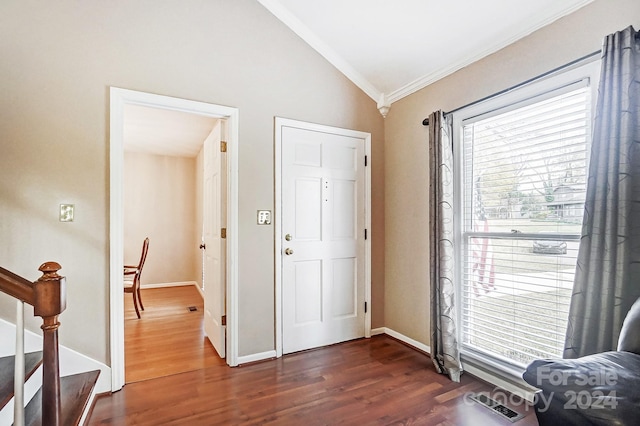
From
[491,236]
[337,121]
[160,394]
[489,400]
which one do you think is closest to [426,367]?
[489,400]

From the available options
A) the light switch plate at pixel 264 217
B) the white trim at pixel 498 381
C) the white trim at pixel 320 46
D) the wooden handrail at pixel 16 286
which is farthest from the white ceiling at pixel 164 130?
the white trim at pixel 498 381

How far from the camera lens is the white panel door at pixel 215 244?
9.07 ft

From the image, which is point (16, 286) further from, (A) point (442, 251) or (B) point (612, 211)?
(B) point (612, 211)

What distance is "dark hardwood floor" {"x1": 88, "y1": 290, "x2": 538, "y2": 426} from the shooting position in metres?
1.94

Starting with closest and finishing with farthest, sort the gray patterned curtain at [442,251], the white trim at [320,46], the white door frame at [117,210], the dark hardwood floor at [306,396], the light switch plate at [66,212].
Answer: the dark hardwood floor at [306,396] → the light switch plate at [66,212] → the white door frame at [117,210] → the gray patterned curtain at [442,251] → the white trim at [320,46]

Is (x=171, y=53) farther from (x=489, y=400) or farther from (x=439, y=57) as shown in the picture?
(x=489, y=400)

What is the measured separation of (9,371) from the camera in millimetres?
1658

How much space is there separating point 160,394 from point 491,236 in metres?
2.64

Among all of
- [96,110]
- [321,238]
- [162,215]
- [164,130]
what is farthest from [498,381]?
[162,215]

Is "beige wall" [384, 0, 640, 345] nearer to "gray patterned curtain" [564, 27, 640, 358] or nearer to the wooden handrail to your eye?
"gray patterned curtain" [564, 27, 640, 358]

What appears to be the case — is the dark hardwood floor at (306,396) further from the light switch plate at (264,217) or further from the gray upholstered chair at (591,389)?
the light switch plate at (264,217)

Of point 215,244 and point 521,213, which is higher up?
point 521,213

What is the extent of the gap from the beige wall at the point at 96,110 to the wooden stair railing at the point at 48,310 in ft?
3.31

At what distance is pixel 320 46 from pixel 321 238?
1.83 m
